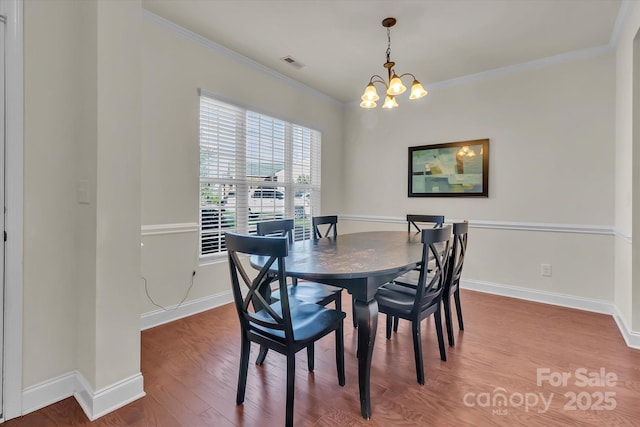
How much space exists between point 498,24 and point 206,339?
12.1ft

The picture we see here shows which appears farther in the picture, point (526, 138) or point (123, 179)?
point (526, 138)

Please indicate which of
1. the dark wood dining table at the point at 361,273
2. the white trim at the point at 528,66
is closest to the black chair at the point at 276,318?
the dark wood dining table at the point at 361,273

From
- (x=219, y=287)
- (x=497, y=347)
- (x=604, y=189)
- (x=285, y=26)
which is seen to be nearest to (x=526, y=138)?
(x=604, y=189)

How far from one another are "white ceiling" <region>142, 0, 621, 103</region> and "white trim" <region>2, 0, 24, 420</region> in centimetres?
124

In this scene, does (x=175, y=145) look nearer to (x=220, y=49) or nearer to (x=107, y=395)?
(x=220, y=49)

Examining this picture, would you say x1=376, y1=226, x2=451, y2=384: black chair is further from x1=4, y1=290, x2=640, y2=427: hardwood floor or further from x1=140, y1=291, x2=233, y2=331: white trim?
x1=140, y1=291, x2=233, y2=331: white trim

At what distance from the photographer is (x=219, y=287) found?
10.7ft

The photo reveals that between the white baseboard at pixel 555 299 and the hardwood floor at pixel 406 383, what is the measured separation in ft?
0.56

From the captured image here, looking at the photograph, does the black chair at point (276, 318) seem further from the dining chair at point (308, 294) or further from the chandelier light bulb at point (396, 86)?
the chandelier light bulb at point (396, 86)

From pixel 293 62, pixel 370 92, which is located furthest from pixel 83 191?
pixel 293 62

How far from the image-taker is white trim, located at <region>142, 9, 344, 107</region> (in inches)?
105

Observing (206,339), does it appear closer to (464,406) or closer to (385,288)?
(385,288)

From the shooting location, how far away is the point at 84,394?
1.68 meters

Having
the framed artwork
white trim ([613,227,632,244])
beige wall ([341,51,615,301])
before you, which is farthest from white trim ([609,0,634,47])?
white trim ([613,227,632,244])
